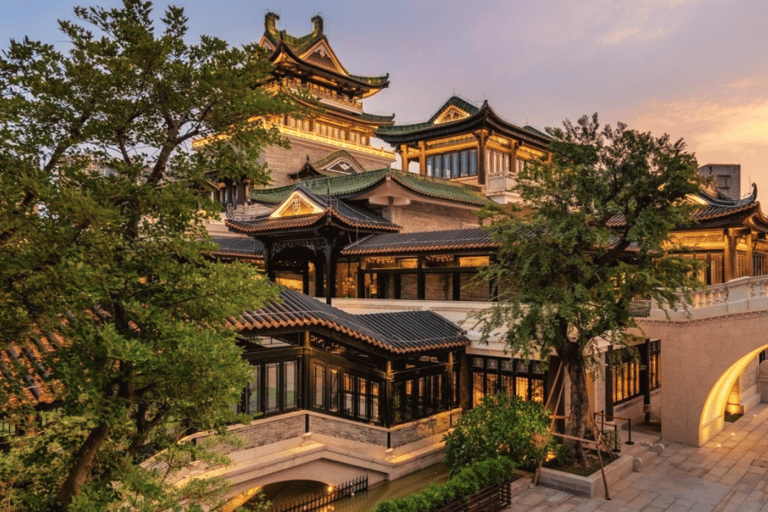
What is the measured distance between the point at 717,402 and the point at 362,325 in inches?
408

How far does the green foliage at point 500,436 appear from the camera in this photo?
11.2m

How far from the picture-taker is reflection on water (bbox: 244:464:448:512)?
11.3 metres

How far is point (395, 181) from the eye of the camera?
20.4 meters

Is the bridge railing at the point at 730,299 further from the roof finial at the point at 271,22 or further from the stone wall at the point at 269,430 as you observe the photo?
the roof finial at the point at 271,22

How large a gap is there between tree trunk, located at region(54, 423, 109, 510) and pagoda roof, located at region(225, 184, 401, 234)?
13.6 meters

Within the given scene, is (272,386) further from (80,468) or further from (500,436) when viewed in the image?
(80,468)

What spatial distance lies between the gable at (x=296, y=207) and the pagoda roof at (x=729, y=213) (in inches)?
427

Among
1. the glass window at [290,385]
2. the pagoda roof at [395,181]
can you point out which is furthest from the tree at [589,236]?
the pagoda roof at [395,181]

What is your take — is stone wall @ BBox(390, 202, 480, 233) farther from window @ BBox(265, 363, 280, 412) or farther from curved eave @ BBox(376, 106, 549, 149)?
window @ BBox(265, 363, 280, 412)

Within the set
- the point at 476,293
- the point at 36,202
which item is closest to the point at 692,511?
the point at 476,293

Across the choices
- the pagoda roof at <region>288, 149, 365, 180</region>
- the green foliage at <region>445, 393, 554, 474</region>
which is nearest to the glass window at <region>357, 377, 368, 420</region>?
the green foliage at <region>445, 393, 554, 474</region>

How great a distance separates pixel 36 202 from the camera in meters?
3.88

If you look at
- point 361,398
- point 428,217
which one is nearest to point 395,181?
point 428,217

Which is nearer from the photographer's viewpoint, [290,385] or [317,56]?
[290,385]
